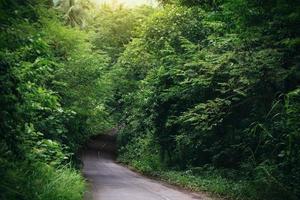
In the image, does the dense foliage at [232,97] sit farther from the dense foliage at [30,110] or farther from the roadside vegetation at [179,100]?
the dense foliage at [30,110]

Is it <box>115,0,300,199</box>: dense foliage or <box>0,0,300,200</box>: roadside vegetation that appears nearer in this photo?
<box>0,0,300,200</box>: roadside vegetation

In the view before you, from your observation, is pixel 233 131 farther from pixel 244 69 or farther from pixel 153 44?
pixel 153 44

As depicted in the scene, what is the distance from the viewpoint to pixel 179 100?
1053 inches

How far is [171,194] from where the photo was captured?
18375mm

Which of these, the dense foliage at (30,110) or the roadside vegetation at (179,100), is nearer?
the dense foliage at (30,110)

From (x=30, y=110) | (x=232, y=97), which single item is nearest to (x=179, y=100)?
(x=232, y=97)

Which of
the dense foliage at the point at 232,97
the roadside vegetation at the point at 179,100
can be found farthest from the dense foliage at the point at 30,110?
the dense foliage at the point at 232,97

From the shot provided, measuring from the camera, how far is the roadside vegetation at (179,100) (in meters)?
9.64

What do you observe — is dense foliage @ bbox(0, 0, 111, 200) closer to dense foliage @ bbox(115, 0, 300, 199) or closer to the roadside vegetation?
the roadside vegetation

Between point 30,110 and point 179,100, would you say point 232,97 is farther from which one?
point 30,110

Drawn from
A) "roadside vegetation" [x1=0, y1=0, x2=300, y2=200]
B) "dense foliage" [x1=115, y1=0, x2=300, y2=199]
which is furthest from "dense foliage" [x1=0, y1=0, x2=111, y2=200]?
"dense foliage" [x1=115, y1=0, x2=300, y2=199]

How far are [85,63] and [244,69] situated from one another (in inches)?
387

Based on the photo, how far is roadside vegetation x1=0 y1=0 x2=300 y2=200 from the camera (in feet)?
31.6

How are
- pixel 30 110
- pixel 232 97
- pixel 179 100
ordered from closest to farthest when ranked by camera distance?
1. pixel 30 110
2. pixel 232 97
3. pixel 179 100
